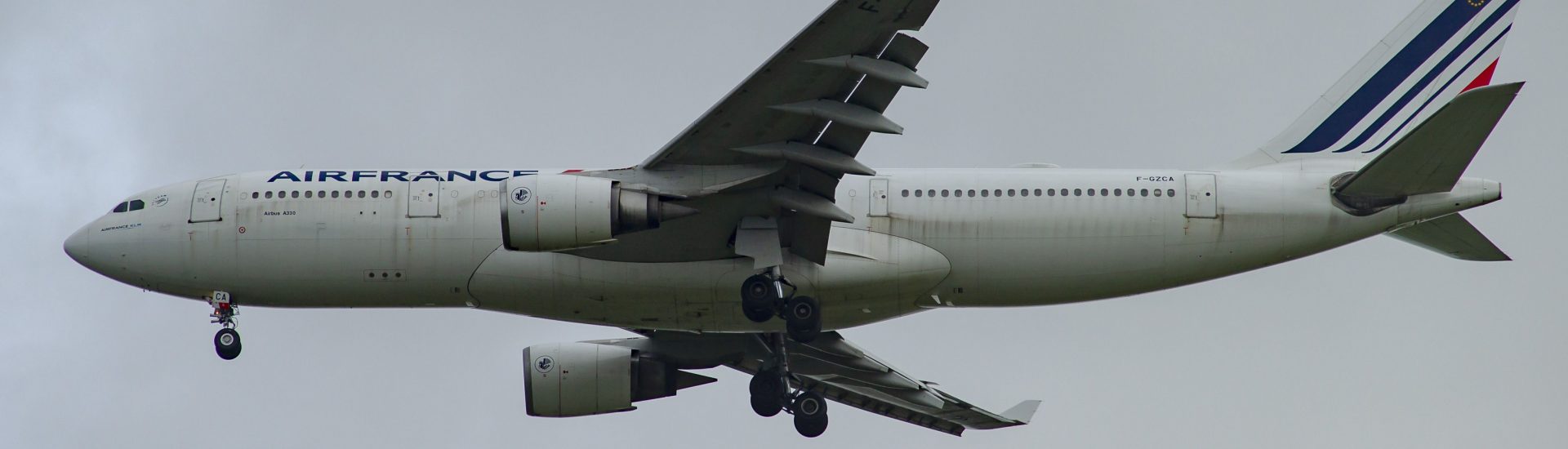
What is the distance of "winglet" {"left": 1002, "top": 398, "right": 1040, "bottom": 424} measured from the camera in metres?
36.5

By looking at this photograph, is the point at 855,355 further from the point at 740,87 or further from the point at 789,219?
the point at 740,87

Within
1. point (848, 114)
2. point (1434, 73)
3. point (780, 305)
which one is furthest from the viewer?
point (1434, 73)

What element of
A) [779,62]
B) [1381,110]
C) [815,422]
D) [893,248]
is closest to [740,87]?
[779,62]

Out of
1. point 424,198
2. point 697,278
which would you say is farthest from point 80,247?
point 697,278

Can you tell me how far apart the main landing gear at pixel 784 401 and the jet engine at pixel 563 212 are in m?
6.86

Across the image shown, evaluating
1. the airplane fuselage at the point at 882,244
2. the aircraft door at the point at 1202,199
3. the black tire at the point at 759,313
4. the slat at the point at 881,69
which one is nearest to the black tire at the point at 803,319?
the black tire at the point at 759,313

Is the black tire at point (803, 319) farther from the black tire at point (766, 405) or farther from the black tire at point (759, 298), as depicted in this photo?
the black tire at point (766, 405)

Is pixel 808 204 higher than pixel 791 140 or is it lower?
lower

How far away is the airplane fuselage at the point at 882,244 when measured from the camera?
99.0ft

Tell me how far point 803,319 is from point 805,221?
1.59m

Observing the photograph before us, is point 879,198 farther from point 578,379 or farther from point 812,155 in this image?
point 578,379

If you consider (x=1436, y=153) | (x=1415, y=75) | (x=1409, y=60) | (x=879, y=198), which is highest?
(x=1409, y=60)

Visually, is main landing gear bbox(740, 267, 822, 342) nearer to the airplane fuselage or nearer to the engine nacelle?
the airplane fuselage

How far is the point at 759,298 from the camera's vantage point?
96.8 feet
